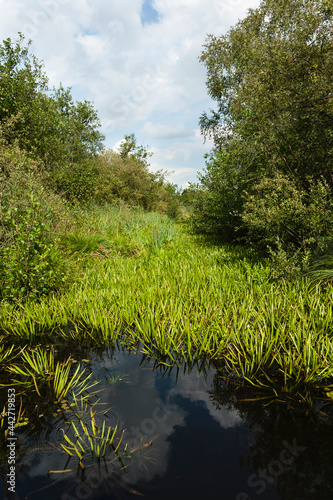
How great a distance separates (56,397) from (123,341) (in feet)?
3.45

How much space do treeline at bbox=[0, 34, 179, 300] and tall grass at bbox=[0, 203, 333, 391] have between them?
65 cm

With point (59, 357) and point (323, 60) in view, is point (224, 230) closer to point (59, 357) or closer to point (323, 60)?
point (323, 60)

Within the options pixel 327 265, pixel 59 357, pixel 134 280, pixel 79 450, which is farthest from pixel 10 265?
pixel 327 265

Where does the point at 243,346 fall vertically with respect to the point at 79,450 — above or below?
above

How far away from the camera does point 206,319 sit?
318 centimetres

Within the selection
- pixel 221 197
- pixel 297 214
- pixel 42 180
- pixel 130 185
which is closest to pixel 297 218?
pixel 297 214

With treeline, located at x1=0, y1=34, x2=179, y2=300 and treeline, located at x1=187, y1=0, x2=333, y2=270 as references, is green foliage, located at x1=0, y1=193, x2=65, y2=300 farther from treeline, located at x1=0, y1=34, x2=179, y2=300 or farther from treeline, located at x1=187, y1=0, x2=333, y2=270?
treeline, located at x1=187, y1=0, x2=333, y2=270

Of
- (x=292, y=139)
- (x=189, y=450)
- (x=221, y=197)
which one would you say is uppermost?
(x=292, y=139)

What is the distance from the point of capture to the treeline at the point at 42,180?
3.75 metres

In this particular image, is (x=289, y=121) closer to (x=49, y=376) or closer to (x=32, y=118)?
(x=49, y=376)

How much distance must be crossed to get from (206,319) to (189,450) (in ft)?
5.22

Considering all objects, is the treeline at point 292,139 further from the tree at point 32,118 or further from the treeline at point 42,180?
the tree at point 32,118

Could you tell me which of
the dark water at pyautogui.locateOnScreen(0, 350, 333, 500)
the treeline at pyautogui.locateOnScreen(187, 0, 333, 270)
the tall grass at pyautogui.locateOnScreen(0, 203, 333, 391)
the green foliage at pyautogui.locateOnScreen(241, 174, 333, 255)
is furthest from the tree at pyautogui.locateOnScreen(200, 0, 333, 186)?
the dark water at pyautogui.locateOnScreen(0, 350, 333, 500)

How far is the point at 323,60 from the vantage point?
4.78 metres
